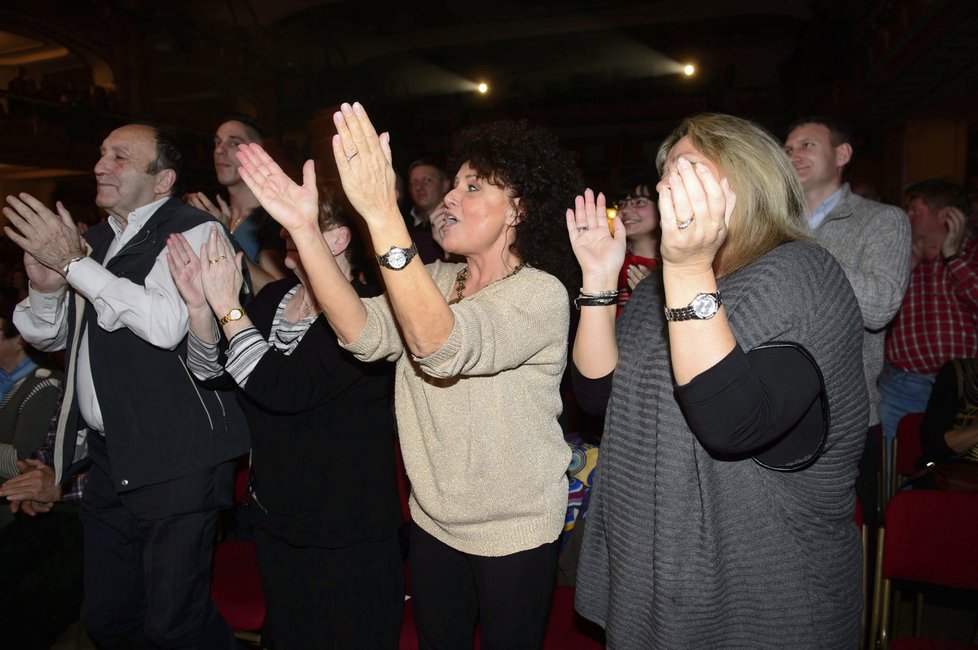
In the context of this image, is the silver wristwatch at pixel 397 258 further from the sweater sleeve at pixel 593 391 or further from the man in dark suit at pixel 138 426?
the man in dark suit at pixel 138 426

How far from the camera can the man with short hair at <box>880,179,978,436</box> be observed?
3.05 metres

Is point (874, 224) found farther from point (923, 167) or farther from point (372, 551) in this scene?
point (923, 167)

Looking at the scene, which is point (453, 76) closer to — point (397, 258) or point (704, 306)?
point (397, 258)

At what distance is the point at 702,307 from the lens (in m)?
1.03

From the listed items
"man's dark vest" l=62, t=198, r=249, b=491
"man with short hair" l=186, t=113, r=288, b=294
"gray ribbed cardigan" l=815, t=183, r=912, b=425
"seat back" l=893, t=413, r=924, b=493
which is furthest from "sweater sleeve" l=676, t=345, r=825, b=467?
"man with short hair" l=186, t=113, r=288, b=294

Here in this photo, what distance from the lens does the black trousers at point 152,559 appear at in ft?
6.35

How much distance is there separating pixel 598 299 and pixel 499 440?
1.27 feet

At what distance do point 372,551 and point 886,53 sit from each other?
7.85m

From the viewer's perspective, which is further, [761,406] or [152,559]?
[152,559]

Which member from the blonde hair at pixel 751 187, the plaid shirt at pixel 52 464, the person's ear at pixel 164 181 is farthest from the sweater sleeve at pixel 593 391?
the plaid shirt at pixel 52 464

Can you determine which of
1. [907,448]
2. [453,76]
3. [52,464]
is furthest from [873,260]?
[453,76]

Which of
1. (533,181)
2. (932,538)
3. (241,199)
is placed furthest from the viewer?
(241,199)

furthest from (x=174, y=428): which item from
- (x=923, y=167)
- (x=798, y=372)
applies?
(x=923, y=167)

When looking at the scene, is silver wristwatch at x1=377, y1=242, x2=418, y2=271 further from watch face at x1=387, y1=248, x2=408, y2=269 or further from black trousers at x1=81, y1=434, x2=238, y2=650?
black trousers at x1=81, y1=434, x2=238, y2=650
